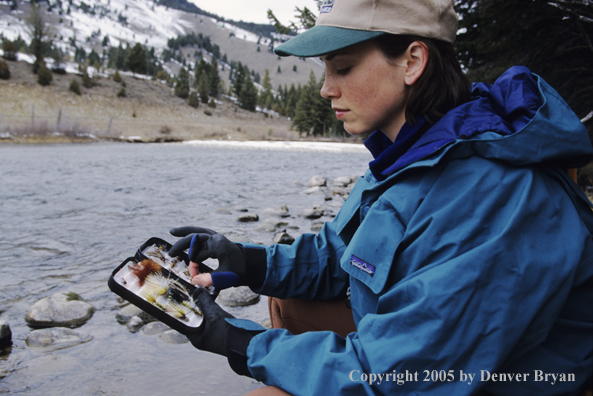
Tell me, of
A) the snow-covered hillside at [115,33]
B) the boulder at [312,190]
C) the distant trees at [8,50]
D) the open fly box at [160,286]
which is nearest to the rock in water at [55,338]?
the open fly box at [160,286]

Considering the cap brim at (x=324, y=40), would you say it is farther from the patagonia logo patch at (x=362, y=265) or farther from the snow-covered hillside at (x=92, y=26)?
the snow-covered hillside at (x=92, y=26)

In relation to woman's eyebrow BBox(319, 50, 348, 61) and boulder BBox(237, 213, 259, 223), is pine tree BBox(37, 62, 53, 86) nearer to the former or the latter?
boulder BBox(237, 213, 259, 223)

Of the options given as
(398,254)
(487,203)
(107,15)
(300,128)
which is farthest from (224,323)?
(107,15)

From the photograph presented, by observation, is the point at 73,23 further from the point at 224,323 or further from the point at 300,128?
the point at 224,323

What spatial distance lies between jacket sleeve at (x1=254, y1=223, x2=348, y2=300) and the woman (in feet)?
1.39

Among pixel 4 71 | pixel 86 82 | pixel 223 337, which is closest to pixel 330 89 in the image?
pixel 223 337

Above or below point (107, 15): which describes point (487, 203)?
below

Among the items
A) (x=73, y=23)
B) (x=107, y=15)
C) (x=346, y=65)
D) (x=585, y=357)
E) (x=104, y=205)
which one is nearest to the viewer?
(x=585, y=357)

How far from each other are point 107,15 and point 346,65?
218 m

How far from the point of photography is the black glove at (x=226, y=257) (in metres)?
1.55

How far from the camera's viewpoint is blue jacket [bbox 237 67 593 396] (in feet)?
3.05

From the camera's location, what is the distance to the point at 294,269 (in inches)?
69.6

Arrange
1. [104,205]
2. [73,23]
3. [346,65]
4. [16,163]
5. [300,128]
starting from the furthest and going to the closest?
[73,23], [300,128], [16,163], [104,205], [346,65]

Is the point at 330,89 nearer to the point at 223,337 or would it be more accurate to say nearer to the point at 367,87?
the point at 367,87
